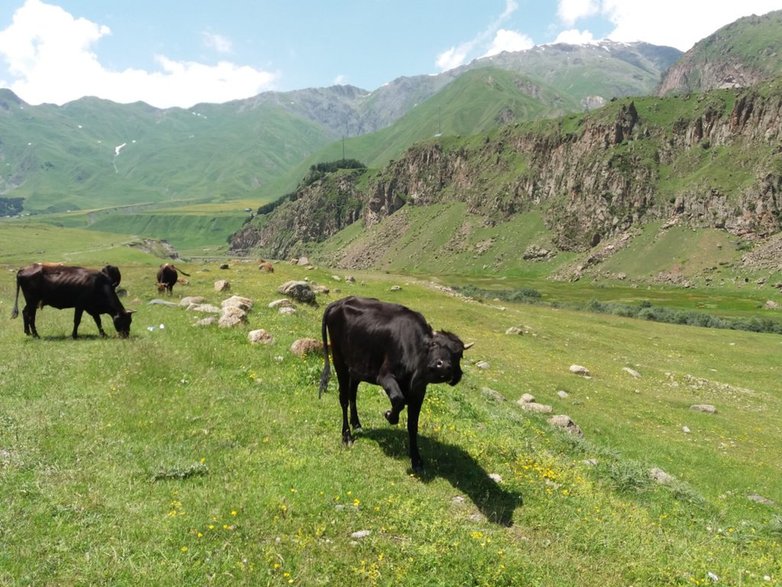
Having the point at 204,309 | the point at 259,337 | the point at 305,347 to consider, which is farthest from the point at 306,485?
the point at 204,309

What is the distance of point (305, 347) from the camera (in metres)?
19.8

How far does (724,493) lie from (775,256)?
574ft

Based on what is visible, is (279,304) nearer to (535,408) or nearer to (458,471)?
(535,408)

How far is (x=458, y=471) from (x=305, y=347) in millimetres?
9271

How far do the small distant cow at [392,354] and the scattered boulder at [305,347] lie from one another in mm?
5928

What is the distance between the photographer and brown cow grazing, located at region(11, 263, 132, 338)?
22.5 meters

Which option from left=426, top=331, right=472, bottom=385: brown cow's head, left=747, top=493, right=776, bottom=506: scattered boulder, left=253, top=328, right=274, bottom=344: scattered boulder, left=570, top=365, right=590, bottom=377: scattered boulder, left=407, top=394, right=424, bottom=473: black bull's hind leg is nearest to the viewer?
left=426, top=331, right=472, bottom=385: brown cow's head

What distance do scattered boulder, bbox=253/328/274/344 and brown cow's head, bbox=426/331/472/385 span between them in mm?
11363

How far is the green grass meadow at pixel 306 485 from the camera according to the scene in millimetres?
8453

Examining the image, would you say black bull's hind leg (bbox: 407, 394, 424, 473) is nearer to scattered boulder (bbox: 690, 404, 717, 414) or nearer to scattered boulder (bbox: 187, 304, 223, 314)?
scattered boulder (bbox: 187, 304, 223, 314)

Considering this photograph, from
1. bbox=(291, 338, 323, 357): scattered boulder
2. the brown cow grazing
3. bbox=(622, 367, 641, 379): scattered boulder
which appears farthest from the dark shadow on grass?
bbox=(622, 367, 641, 379): scattered boulder

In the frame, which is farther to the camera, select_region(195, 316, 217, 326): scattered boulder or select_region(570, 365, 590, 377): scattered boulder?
select_region(570, 365, 590, 377): scattered boulder

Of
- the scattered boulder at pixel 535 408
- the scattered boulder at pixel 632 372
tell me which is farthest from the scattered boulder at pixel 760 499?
the scattered boulder at pixel 632 372

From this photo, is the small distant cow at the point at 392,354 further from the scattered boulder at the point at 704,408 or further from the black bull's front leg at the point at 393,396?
the scattered boulder at the point at 704,408
